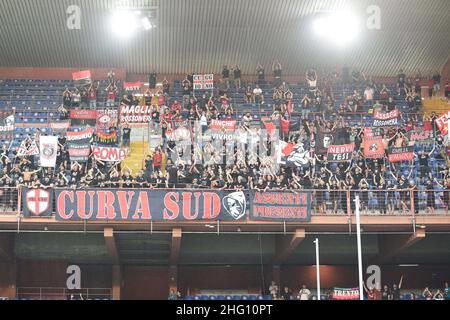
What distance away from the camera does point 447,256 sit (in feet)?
96.0

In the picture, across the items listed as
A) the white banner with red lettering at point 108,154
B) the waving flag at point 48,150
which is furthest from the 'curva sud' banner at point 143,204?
the white banner with red lettering at point 108,154

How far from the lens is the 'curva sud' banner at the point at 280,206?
24125 mm

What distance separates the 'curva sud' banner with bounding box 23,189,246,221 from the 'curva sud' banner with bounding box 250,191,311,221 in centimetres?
44

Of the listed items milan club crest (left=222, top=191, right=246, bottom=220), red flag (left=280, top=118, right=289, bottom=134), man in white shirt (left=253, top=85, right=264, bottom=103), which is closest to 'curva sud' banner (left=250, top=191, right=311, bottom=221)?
milan club crest (left=222, top=191, right=246, bottom=220)

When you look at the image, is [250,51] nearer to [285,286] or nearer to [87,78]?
[87,78]

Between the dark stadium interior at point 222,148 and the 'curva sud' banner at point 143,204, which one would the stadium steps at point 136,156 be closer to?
the dark stadium interior at point 222,148

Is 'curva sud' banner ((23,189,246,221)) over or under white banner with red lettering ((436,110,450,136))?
under

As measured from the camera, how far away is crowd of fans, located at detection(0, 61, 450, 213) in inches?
1006

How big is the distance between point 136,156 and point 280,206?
25.8 feet

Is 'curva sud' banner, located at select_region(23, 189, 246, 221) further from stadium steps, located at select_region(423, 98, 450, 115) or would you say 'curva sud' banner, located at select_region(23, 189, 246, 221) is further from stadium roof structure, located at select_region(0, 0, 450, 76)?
stadium steps, located at select_region(423, 98, 450, 115)

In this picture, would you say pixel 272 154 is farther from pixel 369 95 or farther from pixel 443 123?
pixel 369 95

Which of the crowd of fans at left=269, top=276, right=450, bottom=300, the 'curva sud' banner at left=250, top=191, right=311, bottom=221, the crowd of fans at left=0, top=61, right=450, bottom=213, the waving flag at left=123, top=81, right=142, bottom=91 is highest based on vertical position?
the waving flag at left=123, top=81, right=142, bottom=91

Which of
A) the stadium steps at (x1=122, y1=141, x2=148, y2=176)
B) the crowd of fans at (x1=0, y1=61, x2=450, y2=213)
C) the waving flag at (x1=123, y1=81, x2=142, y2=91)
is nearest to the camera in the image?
the crowd of fans at (x1=0, y1=61, x2=450, y2=213)
